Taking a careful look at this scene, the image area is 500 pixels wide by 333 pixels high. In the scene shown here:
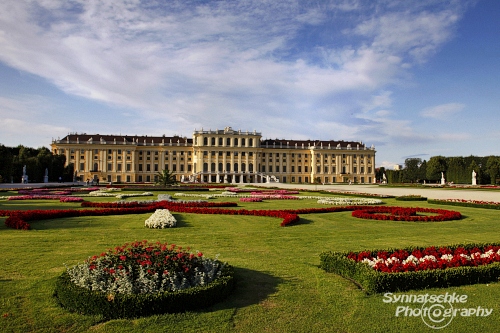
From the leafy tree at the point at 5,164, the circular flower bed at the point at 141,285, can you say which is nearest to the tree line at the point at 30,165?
the leafy tree at the point at 5,164

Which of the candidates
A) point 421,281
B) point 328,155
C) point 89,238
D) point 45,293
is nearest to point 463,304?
point 421,281

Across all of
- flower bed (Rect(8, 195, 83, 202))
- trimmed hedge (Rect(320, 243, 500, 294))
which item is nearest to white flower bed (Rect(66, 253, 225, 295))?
trimmed hedge (Rect(320, 243, 500, 294))

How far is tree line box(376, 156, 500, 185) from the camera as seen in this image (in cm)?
5396

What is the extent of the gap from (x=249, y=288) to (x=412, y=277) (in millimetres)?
2079

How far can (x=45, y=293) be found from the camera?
479cm

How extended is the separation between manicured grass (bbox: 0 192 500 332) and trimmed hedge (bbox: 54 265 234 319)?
0.32 feet

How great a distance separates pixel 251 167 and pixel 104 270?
229 feet

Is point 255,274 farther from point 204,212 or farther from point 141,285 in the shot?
point 204,212

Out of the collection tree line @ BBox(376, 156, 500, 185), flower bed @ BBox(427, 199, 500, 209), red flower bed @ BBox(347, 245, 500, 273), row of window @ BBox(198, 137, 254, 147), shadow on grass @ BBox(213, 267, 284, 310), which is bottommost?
shadow on grass @ BBox(213, 267, 284, 310)

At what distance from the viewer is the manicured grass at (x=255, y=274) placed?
4008mm

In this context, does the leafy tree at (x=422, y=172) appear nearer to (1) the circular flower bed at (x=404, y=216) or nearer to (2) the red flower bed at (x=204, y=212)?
(2) the red flower bed at (x=204, y=212)

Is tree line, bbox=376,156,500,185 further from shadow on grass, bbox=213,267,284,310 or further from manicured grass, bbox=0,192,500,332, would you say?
shadow on grass, bbox=213,267,284,310

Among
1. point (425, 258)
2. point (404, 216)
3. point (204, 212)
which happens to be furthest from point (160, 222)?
point (404, 216)

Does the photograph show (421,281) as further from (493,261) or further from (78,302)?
(78,302)
